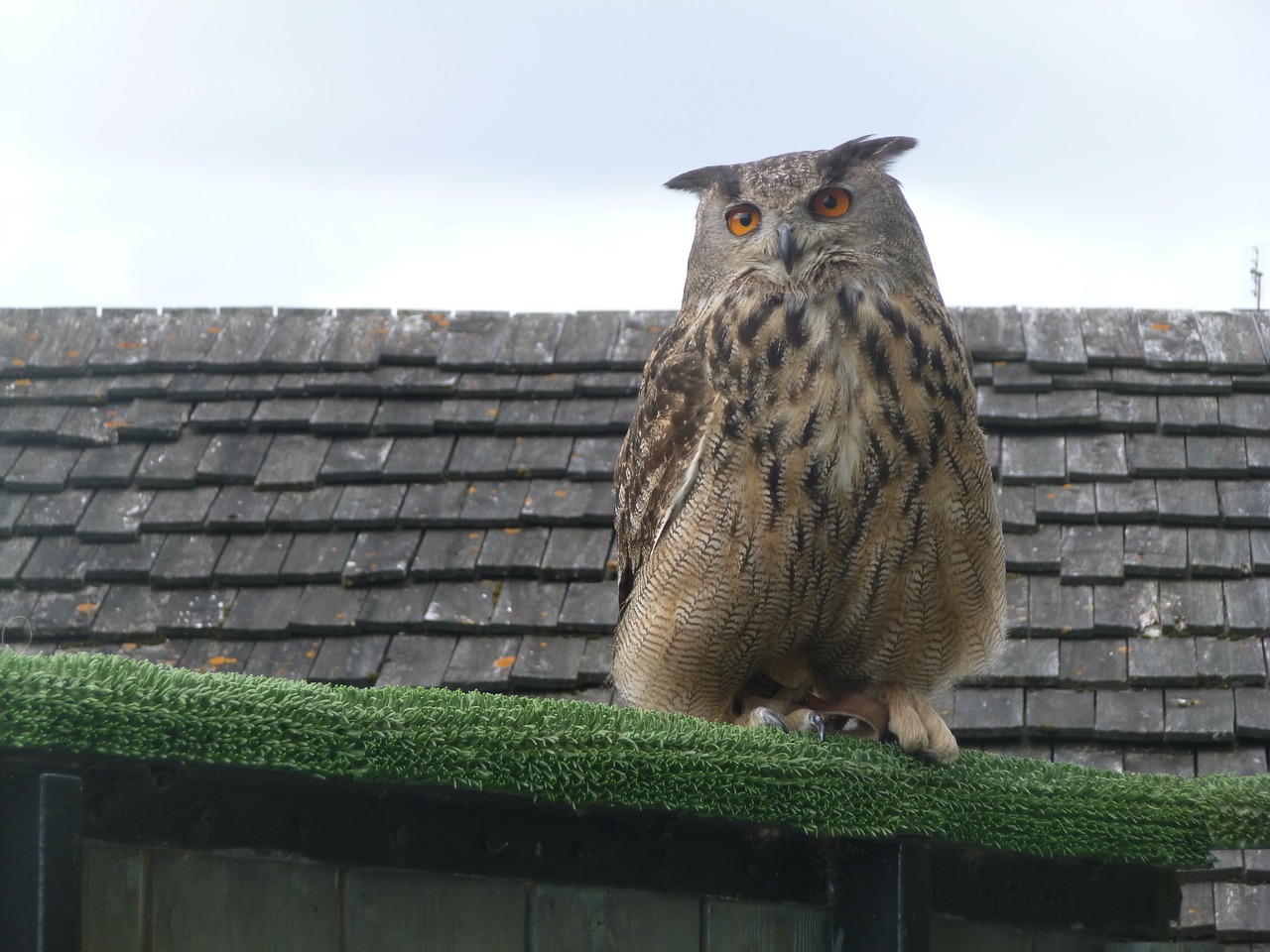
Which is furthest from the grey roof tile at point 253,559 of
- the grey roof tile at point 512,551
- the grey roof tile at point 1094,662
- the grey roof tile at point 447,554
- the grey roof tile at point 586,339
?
the grey roof tile at point 1094,662

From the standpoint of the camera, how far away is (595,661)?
4.33 m

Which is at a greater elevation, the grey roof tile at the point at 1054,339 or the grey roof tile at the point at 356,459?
the grey roof tile at the point at 1054,339

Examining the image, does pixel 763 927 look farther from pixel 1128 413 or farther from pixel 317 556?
pixel 1128 413

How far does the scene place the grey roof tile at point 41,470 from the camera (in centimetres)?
515

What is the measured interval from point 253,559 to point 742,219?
2.32m

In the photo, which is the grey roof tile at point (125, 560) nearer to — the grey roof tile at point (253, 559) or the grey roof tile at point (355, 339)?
the grey roof tile at point (253, 559)

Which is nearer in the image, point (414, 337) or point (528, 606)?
point (528, 606)

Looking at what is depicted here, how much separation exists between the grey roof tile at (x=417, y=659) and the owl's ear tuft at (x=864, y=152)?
2.00 m

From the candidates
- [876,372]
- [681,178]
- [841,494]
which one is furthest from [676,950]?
[681,178]

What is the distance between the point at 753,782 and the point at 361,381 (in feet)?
12.0

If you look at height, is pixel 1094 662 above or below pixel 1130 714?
above

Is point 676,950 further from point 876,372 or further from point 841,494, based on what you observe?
point 876,372

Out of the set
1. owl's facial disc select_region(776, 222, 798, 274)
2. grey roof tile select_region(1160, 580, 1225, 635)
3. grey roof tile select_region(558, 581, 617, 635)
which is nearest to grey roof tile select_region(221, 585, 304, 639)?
grey roof tile select_region(558, 581, 617, 635)

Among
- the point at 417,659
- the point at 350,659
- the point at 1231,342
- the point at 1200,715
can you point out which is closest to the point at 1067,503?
the point at 1200,715
